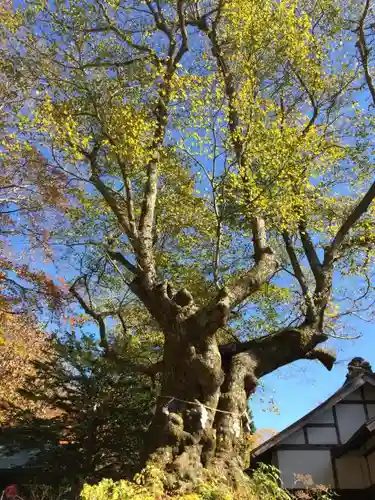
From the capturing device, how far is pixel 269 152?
27.1 feet

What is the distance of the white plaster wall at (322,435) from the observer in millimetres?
10203

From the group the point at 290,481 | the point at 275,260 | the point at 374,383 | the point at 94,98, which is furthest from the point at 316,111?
the point at 290,481

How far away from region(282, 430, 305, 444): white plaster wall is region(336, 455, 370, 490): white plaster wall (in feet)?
2.87

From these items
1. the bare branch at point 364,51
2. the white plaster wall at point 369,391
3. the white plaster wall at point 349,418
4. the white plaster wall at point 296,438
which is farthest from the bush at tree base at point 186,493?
the bare branch at point 364,51

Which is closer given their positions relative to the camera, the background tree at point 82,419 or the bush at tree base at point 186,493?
Answer: the bush at tree base at point 186,493

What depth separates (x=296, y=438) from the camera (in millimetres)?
10289

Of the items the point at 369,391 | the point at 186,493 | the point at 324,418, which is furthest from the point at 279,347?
the point at 369,391

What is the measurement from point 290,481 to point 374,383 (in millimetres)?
3005

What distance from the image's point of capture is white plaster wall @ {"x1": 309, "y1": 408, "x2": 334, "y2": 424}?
1042 cm

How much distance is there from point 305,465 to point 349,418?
1558mm

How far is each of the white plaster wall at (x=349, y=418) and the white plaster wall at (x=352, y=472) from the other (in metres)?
0.55

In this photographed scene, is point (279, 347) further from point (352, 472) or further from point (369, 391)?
point (369, 391)

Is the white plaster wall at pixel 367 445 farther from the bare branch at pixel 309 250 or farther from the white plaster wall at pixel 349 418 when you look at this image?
the bare branch at pixel 309 250

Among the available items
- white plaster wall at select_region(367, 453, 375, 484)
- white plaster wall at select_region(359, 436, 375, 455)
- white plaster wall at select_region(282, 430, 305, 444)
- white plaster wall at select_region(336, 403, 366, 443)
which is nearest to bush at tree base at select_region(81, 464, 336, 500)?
white plaster wall at select_region(359, 436, 375, 455)
